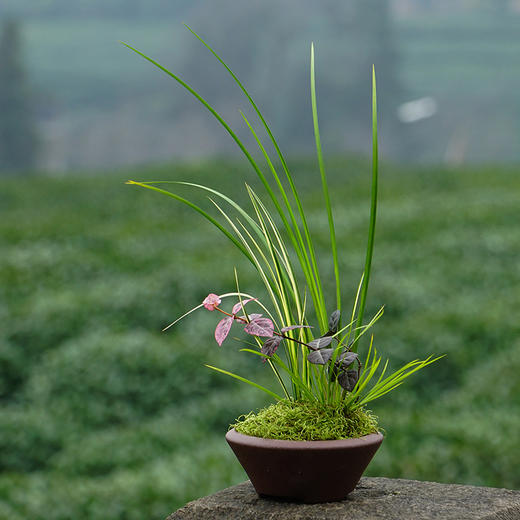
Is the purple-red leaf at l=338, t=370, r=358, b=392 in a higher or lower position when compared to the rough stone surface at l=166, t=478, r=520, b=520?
higher

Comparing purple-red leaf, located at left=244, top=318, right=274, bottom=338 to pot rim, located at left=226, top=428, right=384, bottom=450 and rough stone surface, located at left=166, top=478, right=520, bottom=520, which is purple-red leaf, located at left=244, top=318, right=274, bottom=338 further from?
rough stone surface, located at left=166, top=478, right=520, bottom=520

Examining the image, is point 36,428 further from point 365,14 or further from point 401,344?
point 365,14

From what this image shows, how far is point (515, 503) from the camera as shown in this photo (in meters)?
1.73

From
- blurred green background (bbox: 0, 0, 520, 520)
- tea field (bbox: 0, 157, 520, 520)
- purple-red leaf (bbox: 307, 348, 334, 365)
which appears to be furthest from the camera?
blurred green background (bbox: 0, 0, 520, 520)

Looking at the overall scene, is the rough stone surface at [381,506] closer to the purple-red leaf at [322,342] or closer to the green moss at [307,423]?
the green moss at [307,423]

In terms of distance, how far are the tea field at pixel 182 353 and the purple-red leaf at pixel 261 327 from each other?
11.0ft

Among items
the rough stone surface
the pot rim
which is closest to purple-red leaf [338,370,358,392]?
the pot rim

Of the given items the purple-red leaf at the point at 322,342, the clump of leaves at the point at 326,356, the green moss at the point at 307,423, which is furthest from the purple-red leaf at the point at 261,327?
the green moss at the point at 307,423

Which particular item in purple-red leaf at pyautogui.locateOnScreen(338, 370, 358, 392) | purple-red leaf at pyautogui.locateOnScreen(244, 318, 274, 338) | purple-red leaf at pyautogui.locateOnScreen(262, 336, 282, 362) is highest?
purple-red leaf at pyautogui.locateOnScreen(244, 318, 274, 338)

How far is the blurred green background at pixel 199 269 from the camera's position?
5430 millimetres

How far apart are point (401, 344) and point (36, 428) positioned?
372 cm

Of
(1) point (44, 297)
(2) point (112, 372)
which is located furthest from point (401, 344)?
(1) point (44, 297)

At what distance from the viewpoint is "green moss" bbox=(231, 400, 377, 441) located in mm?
1660

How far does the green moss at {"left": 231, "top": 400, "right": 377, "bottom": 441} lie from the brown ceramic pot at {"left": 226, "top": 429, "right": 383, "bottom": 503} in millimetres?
36
